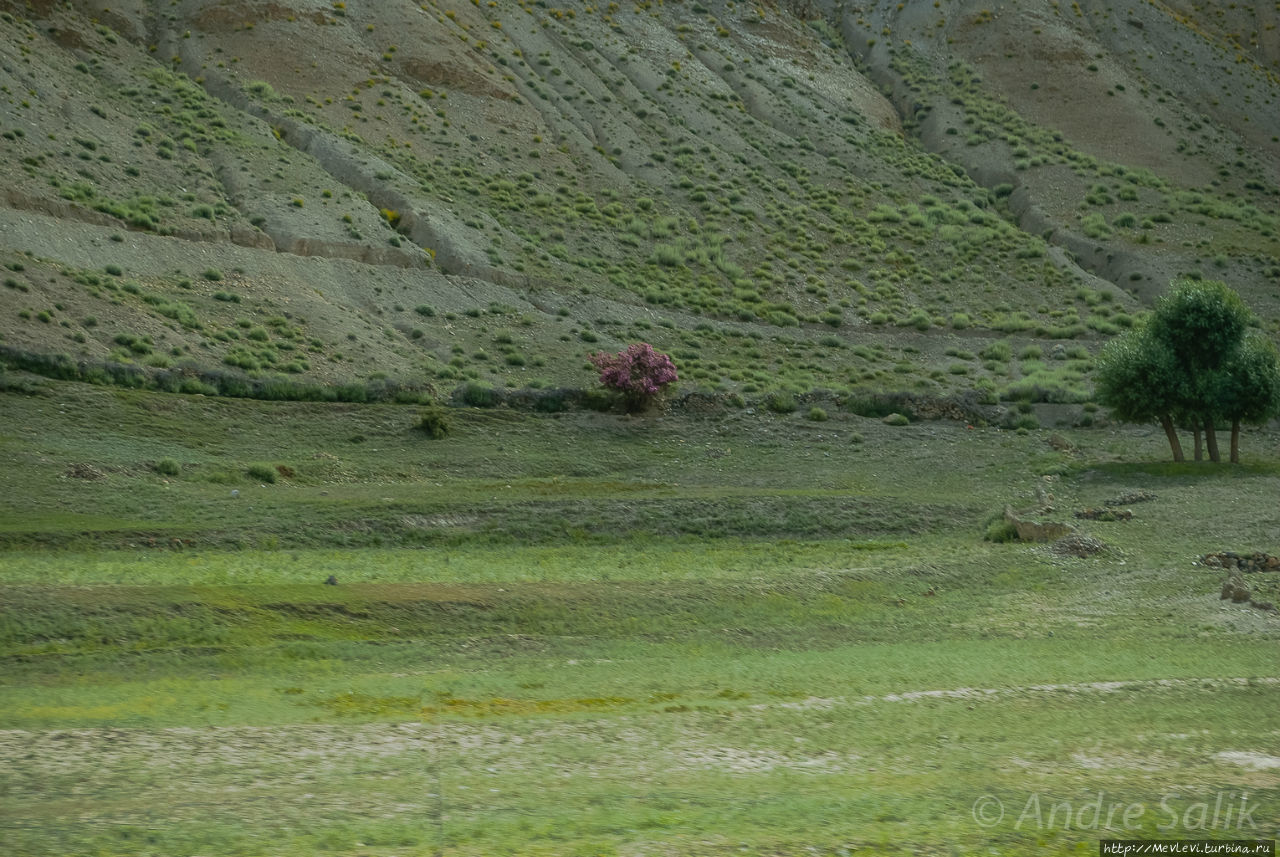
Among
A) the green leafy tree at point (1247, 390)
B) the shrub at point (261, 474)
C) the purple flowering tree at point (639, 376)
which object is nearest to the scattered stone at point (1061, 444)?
the green leafy tree at point (1247, 390)

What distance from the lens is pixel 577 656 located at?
20250 mm

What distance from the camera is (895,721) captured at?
15.8m

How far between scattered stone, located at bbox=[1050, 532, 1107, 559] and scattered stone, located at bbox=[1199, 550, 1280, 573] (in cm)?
250

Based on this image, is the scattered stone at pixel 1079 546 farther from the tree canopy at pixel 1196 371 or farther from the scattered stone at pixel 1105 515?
the tree canopy at pixel 1196 371

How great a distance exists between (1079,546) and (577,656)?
15543mm

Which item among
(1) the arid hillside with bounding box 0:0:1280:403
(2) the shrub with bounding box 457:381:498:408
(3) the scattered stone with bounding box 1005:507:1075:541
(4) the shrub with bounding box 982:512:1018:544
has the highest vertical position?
(1) the arid hillside with bounding box 0:0:1280:403

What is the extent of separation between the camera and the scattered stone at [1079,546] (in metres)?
30.0

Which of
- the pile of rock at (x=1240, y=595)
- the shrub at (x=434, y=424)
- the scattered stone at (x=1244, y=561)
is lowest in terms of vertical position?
the scattered stone at (x=1244, y=561)

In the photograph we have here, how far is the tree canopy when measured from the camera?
4591cm

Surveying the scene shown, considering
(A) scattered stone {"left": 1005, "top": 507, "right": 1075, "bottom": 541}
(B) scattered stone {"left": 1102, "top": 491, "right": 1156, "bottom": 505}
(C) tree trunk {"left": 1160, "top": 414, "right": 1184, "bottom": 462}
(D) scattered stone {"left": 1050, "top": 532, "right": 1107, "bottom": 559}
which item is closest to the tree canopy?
(C) tree trunk {"left": 1160, "top": 414, "right": 1184, "bottom": 462}

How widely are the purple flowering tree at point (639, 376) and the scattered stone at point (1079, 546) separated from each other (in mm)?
21885

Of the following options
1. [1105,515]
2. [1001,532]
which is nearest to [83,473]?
[1001,532]

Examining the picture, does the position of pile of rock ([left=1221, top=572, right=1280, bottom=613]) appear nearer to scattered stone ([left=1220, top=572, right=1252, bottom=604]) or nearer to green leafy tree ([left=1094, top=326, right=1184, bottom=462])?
scattered stone ([left=1220, top=572, right=1252, bottom=604])

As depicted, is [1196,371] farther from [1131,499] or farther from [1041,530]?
[1041,530]
